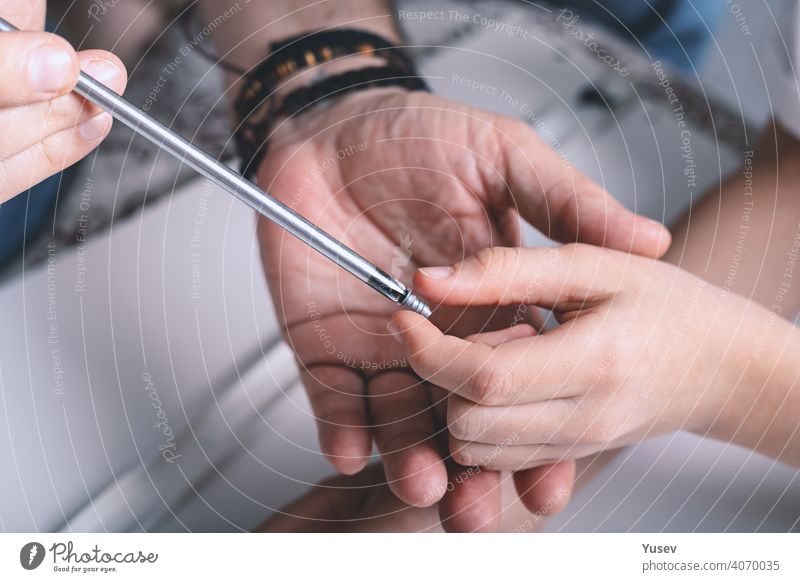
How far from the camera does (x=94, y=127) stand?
0.28 m

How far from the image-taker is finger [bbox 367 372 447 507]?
0.31 meters

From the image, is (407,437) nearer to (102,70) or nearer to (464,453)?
(464,453)

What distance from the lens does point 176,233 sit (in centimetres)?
35

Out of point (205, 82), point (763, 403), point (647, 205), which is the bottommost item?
point (763, 403)

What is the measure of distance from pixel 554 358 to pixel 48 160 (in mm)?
245

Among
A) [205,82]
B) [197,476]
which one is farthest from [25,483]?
[205,82]

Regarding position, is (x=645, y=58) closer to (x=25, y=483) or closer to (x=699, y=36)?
(x=699, y=36)

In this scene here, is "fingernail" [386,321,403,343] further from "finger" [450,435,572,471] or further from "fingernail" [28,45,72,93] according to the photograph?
"fingernail" [28,45,72,93]

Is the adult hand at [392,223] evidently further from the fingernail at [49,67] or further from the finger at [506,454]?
the fingernail at [49,67]

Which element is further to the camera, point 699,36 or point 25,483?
point 699,36

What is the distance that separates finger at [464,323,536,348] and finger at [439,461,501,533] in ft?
0.21

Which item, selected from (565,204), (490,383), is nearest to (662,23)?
(565,204)

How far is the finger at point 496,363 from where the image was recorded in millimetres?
293

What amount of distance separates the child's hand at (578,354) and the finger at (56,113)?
0.52ft
